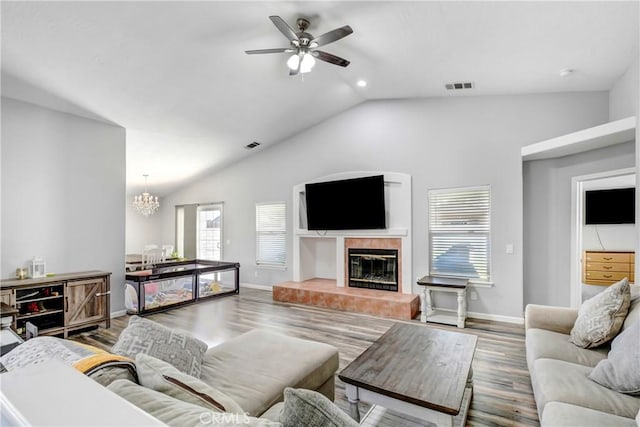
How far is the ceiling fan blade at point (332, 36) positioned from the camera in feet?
9.23

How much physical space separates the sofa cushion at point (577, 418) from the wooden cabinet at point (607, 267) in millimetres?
5286

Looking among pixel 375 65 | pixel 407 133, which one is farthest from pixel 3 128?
pixel 407 133

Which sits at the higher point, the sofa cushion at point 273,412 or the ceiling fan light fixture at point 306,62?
the ceiling fan light fixture at point 306,62

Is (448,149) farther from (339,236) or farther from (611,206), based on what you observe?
(611,206)

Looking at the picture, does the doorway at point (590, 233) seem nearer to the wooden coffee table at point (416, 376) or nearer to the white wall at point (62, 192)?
the wooden coffee table at point (416, 376)

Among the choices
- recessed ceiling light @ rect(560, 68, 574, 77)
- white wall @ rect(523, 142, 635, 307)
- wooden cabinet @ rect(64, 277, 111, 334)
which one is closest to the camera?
recessed ceiling light @ rect(560, 68, 574, 77)

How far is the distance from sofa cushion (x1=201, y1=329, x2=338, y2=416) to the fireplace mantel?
3272 mm

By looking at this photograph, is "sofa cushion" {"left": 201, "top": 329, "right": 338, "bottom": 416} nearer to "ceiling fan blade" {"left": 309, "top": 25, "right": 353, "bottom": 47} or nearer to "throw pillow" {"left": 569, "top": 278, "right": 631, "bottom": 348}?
"throw pillow" {"left": 569, "top": 278, "right": 631, "bottom": 348}

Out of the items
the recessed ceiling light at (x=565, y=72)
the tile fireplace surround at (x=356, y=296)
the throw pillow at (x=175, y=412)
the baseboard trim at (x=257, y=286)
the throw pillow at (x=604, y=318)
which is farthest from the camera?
the baseboard trim at (x=257, y=286)

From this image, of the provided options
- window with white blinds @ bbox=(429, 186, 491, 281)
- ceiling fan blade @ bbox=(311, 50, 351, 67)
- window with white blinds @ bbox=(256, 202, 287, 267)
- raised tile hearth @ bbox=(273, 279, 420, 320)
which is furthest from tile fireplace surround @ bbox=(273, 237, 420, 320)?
ceiling fan blade @ bbox=(311, 50, 351, 67)

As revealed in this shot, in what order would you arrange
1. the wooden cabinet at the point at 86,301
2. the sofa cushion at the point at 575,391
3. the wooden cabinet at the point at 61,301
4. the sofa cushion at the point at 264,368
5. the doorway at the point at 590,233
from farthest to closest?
the doorway at the point at 590,233 < the wooden cabinet at the point at 86,301 < the wooden cabinet at the point at 61,301 < the sofa cushion at the point at 264,368 < the sofa cushion at the point at 575,391

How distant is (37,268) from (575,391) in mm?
5631

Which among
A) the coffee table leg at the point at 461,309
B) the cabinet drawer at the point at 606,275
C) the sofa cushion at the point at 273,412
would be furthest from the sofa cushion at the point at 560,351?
the cabinet drawer at the point at 606,275

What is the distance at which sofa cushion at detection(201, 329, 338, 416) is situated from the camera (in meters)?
1.80
